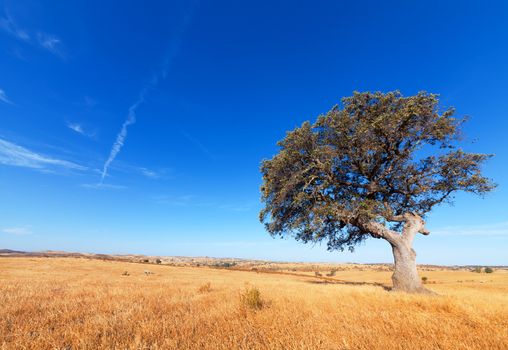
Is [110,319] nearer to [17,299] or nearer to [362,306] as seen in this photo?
[17,299]

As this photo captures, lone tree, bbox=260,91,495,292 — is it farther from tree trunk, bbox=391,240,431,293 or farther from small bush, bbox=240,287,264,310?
small bush, bbox=240,287,264,310

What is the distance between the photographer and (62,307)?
27.2ft

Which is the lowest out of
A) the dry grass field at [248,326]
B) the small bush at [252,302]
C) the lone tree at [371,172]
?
the dry grass field at [248,326]

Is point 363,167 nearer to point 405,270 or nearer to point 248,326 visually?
point 405,270

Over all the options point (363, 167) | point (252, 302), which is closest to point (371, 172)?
point (363, 167)

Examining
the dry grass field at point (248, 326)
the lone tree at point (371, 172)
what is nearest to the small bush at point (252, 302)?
the dry grass field at point (248, 326)

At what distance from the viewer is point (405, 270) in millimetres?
15562

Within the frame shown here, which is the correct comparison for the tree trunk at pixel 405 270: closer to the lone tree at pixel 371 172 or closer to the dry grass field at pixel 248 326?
the lone tree at pixel 371 172

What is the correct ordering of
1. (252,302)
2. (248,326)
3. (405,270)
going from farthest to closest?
(405,270), (252,302), (248,326)

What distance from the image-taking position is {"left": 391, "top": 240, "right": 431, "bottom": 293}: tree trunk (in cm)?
1509

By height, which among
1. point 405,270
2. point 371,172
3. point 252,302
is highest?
point 371,172

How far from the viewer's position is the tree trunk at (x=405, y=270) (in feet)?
49.5

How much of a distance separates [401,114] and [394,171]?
3700 mm

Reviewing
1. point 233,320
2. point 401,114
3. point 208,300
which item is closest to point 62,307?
point 208,300
